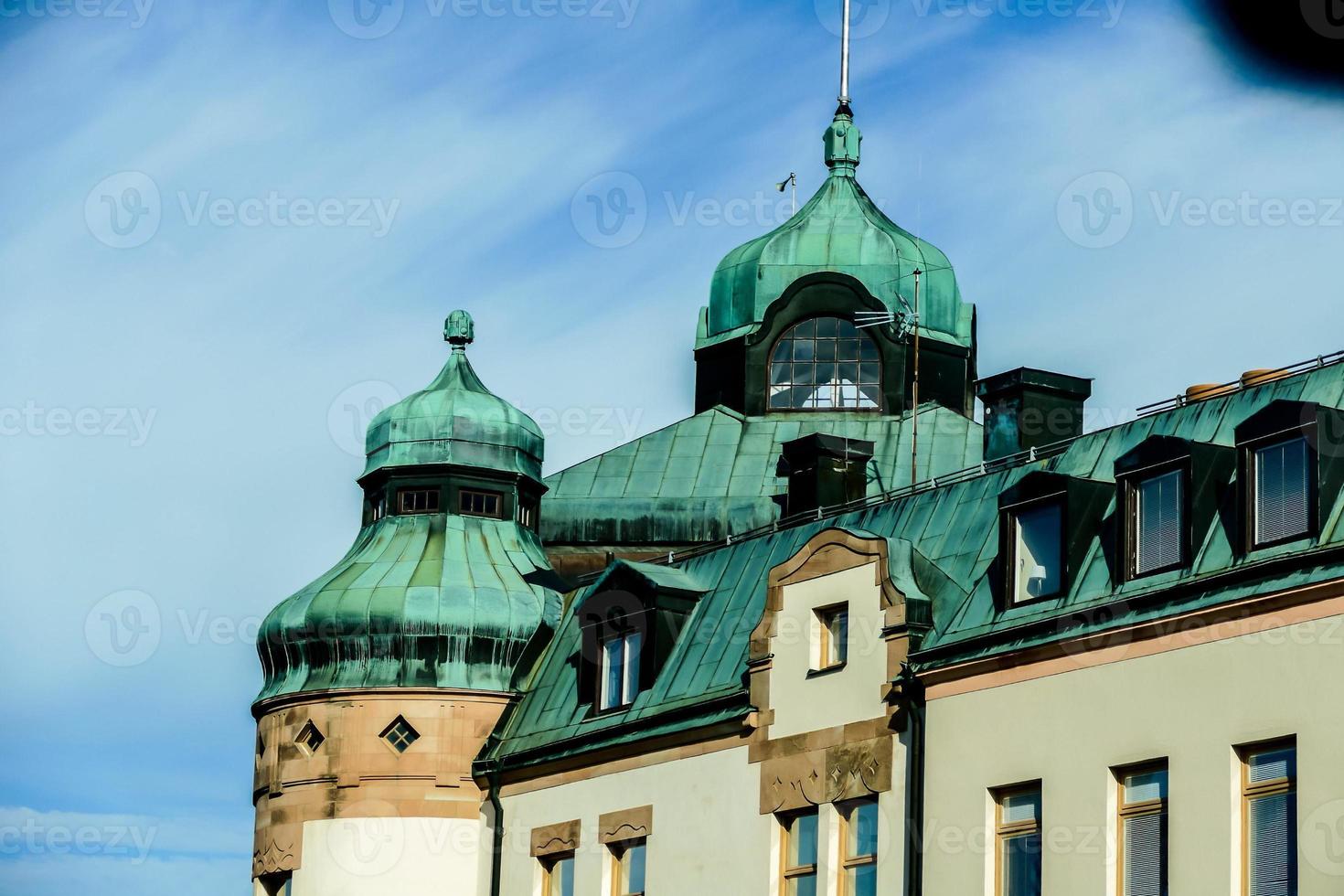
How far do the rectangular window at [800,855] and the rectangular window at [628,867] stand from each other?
3576 millimetres

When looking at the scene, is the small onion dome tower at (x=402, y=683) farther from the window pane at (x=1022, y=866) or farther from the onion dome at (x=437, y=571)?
the window pane at (x=1022, y=866)

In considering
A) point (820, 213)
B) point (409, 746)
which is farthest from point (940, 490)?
point (820, 213)

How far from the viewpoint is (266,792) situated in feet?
125

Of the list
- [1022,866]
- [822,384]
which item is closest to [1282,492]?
[1022,866]

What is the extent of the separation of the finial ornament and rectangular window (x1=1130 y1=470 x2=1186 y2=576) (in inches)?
826

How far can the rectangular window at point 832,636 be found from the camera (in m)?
29.4

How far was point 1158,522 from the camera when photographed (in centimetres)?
2466

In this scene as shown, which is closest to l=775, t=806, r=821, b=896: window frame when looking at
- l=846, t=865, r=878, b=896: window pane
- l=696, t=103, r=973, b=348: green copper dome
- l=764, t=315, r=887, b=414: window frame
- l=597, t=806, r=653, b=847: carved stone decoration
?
l=846, t=865, r=878, b=896: window pane

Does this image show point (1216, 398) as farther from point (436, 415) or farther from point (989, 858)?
point (436, 415)

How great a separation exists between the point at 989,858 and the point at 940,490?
27.0 feet

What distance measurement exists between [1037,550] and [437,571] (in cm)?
1556

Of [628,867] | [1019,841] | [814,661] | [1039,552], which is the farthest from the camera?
[628,867]

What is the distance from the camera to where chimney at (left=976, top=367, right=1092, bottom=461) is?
117 ft

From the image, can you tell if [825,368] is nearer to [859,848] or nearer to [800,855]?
[800,855]
